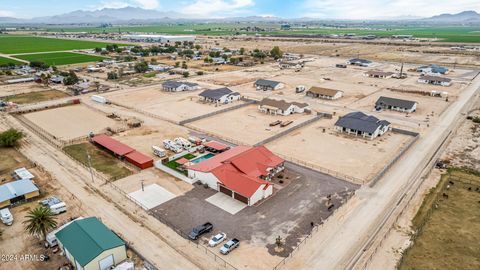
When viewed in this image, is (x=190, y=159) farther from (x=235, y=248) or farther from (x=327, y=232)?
(x=327, y=232)

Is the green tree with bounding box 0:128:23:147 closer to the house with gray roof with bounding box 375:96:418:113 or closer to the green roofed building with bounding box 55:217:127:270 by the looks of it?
the green roofed building with bounding box 55:217:127:270

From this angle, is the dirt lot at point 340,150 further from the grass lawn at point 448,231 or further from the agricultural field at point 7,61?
the agricultural field at point 7,61

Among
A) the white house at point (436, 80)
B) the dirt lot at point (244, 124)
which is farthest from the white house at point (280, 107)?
the white house at point (436, 80)

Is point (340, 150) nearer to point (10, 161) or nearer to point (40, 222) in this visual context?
point (40, 222)

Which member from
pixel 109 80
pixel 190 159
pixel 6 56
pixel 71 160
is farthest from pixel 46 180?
pixel 6 56

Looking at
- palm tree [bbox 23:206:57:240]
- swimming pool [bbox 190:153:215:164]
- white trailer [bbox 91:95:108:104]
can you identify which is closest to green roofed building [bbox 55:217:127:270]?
palm tree [bbox 23:206:57:240]
